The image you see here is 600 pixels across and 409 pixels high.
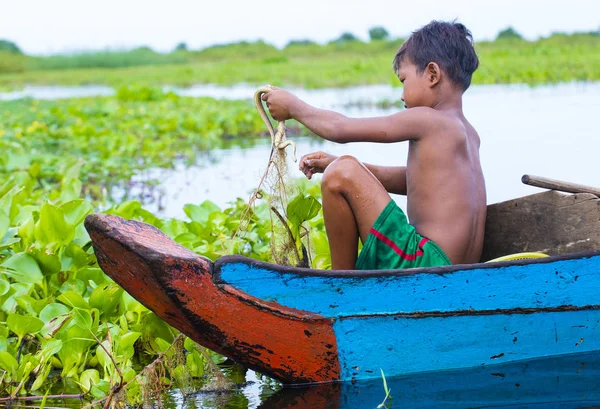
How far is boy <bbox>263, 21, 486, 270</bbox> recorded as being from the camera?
2.62m

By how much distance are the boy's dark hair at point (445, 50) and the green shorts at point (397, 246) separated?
53 cm

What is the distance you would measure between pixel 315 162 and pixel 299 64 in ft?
70.2

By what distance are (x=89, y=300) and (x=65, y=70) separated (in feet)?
100.0

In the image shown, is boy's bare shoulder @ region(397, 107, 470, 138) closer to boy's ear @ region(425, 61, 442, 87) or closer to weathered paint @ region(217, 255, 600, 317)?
boy's ear @ region(425, 61, 442, 87)

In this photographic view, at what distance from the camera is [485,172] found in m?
6.75

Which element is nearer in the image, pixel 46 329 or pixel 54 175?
pixel 46 329

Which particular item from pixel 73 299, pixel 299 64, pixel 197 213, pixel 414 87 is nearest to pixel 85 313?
pixel 73 299

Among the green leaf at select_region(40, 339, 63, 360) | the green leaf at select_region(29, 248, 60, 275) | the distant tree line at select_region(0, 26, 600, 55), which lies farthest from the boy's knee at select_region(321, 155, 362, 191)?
the distant tree line at select_region(0, 26, 600, 55)

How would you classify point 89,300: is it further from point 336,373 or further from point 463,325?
point 463,325

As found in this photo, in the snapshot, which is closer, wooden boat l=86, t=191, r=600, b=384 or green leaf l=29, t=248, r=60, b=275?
wooden boat l=86, t=191, r=600, b=384

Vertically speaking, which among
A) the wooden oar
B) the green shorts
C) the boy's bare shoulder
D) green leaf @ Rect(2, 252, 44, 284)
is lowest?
green leaf @ Rect(2, 252, 44, 284)

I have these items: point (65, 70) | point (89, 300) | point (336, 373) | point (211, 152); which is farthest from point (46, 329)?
point (65, 70)

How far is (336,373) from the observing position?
252cm

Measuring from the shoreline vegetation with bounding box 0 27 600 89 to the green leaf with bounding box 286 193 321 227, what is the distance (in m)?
3.20
